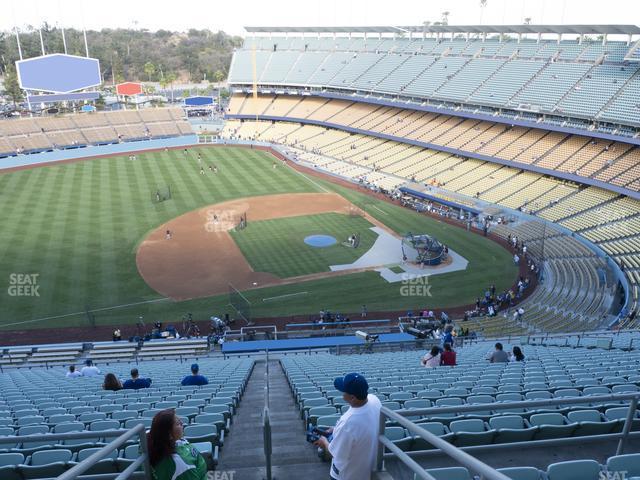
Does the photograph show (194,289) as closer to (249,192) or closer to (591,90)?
(249,192)

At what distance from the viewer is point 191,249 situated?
1421 inches

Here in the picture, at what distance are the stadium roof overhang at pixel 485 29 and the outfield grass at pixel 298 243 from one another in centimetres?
2891

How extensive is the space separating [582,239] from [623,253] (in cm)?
411

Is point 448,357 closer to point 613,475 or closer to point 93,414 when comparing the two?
point 93,414

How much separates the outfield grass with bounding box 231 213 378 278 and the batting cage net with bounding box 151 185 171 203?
34.4 ft

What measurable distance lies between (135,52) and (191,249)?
378 feet

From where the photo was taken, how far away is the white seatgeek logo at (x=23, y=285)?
29.3m

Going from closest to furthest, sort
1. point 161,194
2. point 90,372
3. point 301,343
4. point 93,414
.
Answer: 1. point 93,414
2. point 90,372
3. point 301,343
4. point 161,194

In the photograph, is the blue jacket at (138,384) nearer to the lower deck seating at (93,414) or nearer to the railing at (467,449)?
the lower deck seating at (93,414)

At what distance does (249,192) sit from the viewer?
1925 inches

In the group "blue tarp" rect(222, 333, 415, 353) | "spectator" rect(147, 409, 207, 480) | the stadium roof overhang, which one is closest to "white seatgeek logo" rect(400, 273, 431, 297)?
"blue tarp" rect(222, 333, 415, 353)

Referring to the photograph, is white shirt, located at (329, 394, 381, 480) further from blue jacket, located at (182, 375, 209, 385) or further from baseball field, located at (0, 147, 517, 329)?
baseball field, located at (0, 147, 517, 329)

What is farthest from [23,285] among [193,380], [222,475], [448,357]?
[222,475]

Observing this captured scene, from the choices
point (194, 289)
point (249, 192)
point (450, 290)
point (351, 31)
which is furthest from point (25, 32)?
point (450, 290)
